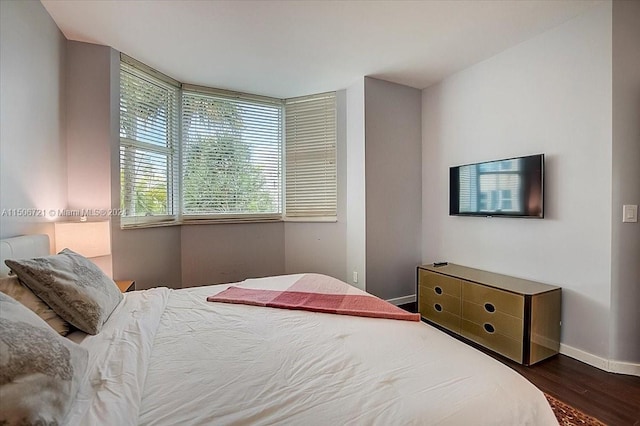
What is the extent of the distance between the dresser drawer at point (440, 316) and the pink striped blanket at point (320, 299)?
4.32 feet

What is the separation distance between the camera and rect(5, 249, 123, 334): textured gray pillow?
4.44 ft

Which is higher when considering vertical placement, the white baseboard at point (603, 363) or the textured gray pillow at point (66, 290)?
the textured gray pillow at point (66, 290)

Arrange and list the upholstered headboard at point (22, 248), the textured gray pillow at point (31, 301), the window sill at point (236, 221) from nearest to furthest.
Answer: the textured gray pillow at point (31, 301)
the upholstered headboard at point (22, 248)
the window sill at point (236, 221)

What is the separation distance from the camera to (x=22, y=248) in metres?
1.69

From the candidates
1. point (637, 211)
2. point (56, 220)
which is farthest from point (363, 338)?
point (56, 220)

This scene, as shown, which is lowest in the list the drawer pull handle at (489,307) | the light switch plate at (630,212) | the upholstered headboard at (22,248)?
the drawer pull handle at (489,307)

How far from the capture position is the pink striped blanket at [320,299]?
166 centimetres

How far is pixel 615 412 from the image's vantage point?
71.0 inches

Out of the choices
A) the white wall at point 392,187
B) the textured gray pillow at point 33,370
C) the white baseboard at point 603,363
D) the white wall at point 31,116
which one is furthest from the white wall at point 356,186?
the textured gray pillow at point 33,370

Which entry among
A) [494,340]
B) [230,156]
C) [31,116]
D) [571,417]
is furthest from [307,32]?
[571,417]

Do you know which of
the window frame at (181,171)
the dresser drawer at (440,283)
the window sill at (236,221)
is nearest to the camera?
the dresser drawer at (440,283)

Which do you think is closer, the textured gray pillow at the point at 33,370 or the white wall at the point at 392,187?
the textured gray pillow at the point at 33,370

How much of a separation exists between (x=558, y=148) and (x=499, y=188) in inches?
20.6

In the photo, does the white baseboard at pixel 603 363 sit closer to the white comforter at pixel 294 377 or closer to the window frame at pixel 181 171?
the white comforter at pixel 294 377
